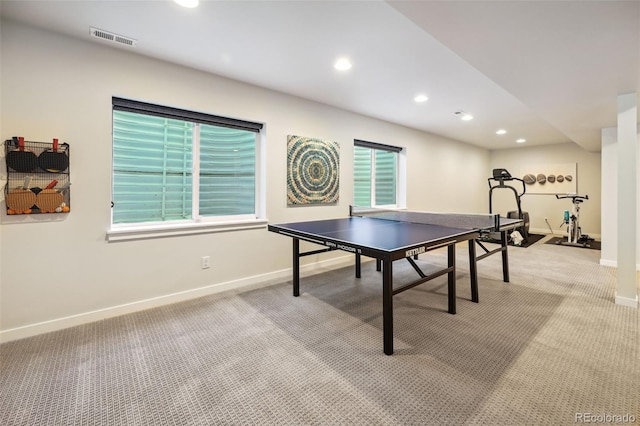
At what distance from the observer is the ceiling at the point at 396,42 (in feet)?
5.47

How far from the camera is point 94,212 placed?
2.48m

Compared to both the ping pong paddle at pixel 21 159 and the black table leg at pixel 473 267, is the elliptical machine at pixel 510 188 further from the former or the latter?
the ping pong paddle at pixel 21 159

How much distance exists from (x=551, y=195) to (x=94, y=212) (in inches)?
368

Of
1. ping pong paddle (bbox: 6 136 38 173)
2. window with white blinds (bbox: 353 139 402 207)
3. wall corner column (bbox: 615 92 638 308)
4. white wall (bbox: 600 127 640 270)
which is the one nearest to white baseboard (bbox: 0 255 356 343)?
ping pong paddle (bbox: 6 136 38 173)

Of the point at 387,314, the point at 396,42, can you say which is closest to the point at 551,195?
the point at 396,42

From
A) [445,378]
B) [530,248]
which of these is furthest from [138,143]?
[530,248]

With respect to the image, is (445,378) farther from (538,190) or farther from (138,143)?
(538,190)

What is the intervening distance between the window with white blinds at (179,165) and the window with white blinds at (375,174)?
1992mm

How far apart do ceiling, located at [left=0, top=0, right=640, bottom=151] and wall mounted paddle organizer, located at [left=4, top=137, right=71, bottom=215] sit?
0.93 meters

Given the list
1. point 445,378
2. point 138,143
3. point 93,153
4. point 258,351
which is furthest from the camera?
point 138,143

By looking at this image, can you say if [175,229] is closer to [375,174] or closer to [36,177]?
[36,177]

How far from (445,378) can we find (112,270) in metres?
2.79

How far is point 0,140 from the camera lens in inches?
82.7

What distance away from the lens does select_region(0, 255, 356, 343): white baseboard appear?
224 centimetres
